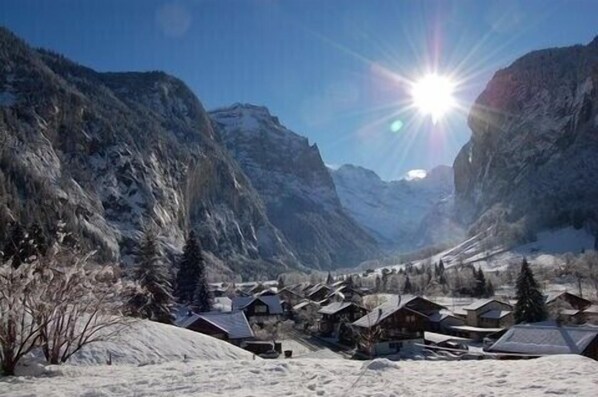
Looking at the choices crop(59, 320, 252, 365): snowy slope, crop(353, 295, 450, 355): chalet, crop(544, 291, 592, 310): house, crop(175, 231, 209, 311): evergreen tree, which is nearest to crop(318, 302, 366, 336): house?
crop(353, 295, 450, 355): chalet

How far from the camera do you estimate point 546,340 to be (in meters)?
39.2

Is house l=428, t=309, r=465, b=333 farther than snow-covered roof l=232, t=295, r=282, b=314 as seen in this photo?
No

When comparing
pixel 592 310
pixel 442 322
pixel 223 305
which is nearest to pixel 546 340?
pixel 442 322

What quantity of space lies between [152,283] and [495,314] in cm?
5799

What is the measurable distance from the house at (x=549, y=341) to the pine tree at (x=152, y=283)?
32107 millimetres

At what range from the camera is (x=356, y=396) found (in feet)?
37.6

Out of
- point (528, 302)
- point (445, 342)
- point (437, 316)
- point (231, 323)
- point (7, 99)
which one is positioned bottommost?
point (445, 342)

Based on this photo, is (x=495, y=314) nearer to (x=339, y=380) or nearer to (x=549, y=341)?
(x=549, y=341)

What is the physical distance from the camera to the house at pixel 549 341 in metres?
38.2

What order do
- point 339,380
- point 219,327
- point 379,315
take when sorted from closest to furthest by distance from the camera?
point 339,380 → point 219,327 → point 379,315

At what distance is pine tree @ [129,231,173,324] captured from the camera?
49.0m

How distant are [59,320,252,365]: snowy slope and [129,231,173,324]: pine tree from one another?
54.0 ft

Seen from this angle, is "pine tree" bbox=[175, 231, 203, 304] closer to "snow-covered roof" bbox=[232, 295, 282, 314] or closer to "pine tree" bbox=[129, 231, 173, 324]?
"snow-covered roof" bbox=[232, 295, 282, 314]

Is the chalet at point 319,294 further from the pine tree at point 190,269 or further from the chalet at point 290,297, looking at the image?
the pine tree at point 190,269
